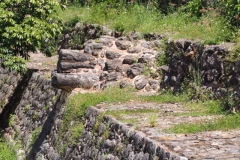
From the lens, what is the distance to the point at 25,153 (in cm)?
991

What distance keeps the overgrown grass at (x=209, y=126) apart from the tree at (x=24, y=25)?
191 inches

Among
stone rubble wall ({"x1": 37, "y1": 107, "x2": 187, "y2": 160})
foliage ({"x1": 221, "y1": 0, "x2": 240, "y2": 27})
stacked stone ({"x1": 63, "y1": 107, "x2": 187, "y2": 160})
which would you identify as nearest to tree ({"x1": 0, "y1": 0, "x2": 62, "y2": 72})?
stone rubble wall ({"x1": 37, "y1": 107, "x2": 187, "y2": 160})

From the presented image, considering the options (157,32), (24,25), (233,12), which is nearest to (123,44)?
(157,32)

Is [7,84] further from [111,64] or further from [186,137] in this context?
[186,137]

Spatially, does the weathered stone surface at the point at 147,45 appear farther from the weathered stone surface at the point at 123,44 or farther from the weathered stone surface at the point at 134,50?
the weathered stone surface at the point at 123,44

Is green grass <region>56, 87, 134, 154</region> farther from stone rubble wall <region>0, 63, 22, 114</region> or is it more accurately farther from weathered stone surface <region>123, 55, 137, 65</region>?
stone rubble wall <region>0, 63, 22, 114</region>

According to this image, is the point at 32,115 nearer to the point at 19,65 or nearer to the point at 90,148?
the point at 19,65

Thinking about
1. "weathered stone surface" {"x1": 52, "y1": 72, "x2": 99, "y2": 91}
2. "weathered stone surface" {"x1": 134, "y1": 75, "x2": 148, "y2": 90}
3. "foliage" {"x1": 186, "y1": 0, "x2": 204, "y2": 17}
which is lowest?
"weathered stone surface" {"x1": 52, "y1": 72, "x2": 99, "y2": 91}

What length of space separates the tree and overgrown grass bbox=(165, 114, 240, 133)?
4.86 m

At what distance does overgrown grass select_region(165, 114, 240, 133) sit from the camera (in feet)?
19.3

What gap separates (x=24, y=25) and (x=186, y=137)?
558 cm

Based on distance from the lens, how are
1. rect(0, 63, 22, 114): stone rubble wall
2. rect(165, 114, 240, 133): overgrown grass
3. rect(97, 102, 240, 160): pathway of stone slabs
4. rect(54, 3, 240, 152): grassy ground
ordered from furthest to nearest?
1. rect(0, 63, 22, 114): stone rubble wall
2. rect(54, 3, 240, 152): grassy ground
3. rect(165, 114, 240, 133): overgrown grass
4. rect(97, 102, 240, 160): pathway of stone slabs

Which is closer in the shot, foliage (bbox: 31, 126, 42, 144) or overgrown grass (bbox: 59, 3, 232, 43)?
overgrown grass (bbox: 59, 3, 232, 43)

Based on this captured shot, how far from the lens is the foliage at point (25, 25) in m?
10.1
